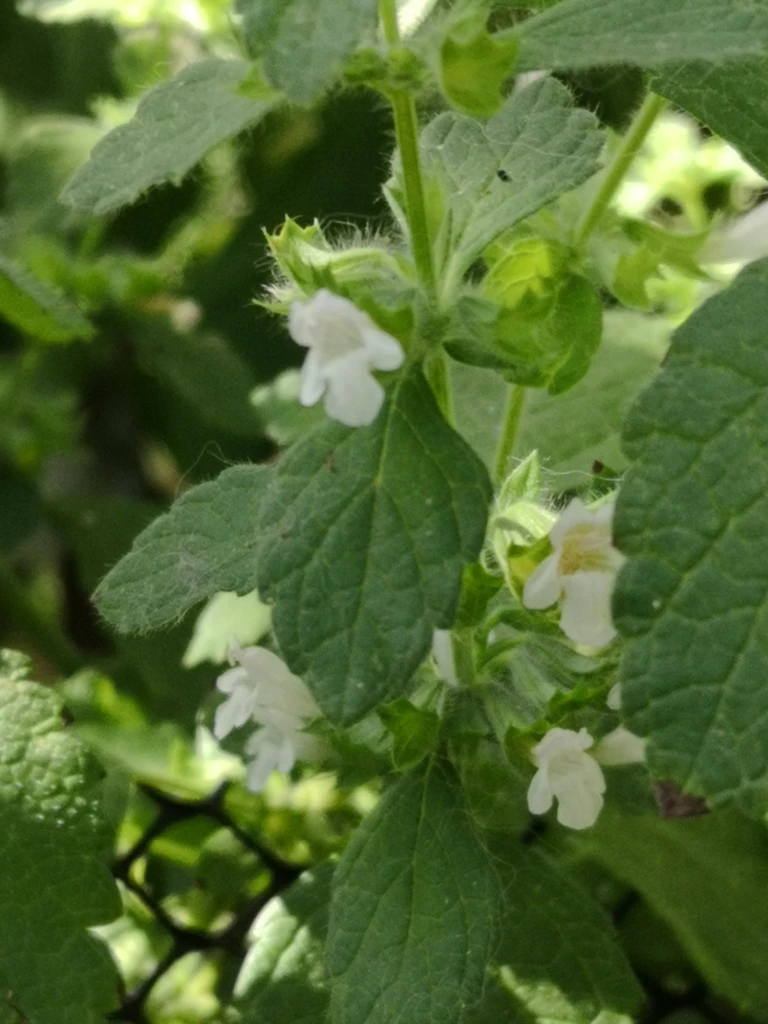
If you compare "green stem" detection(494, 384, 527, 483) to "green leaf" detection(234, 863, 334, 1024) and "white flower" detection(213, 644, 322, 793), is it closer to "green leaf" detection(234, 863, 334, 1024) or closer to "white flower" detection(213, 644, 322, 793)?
"white flower" detection(213, 644, 322, 793)

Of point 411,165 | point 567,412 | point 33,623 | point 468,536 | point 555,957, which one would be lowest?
point 33,623

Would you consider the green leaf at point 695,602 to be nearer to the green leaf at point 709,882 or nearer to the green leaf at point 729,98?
the green leaf at point 729,98

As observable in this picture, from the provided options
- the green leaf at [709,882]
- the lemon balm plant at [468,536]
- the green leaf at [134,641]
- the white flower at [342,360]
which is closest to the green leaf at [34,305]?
the lemon balm plant at [468,536]

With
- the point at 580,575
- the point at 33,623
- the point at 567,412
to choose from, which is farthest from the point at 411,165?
the point at 33,623

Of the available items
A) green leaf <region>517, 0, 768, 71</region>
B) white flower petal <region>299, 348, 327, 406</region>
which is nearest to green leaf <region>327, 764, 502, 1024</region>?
white flower petal <region>299, 348, 327, 406</region>

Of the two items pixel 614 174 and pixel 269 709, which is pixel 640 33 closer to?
pixel 614 174

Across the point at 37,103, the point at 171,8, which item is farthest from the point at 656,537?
the point at 37,103

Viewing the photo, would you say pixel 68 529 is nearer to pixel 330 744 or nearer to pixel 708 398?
pixel 330 744
